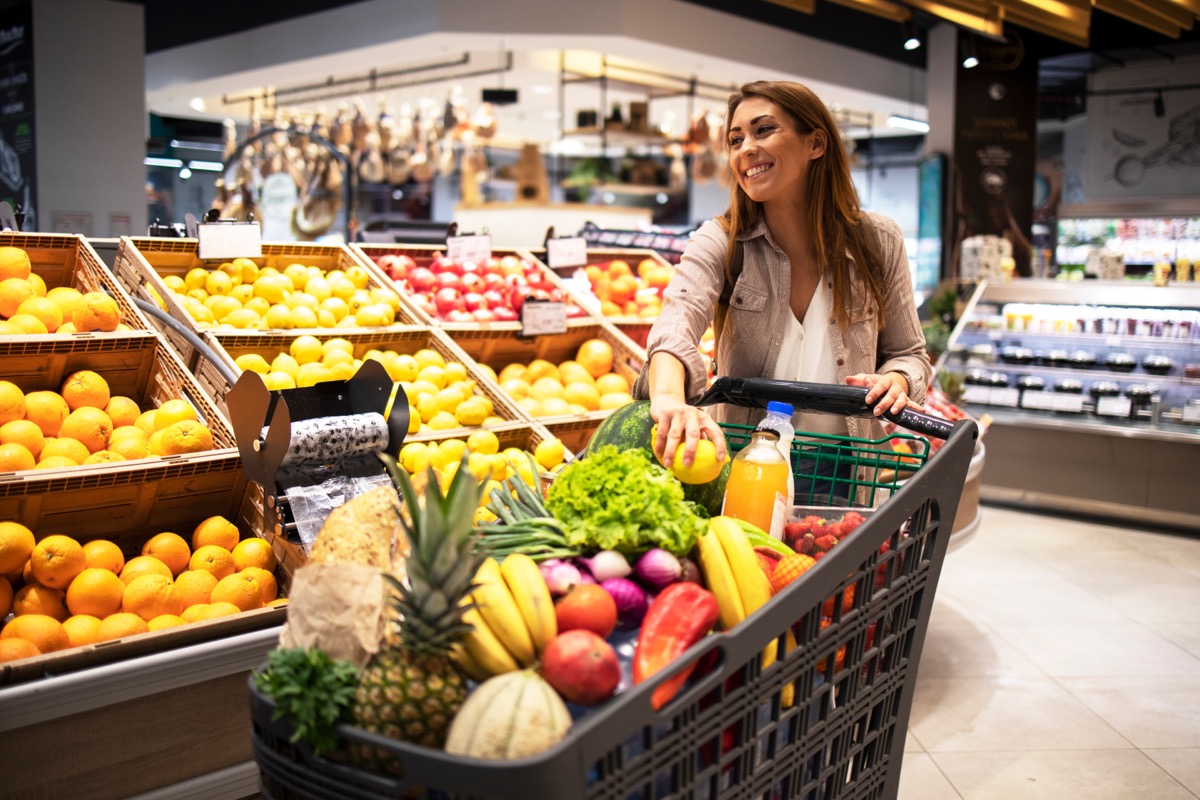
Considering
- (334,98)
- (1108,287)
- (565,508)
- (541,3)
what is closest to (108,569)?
(565,508)

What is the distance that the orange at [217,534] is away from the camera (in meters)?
2.44

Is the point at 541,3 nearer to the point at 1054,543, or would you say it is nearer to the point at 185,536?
the point at 1054,543

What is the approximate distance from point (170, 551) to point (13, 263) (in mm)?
1061

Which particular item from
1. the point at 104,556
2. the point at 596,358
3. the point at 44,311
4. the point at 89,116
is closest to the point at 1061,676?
the point at 596,358

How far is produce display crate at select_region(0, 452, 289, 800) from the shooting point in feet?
5.82

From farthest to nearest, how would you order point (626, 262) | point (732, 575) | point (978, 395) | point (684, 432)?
point (978, 395), point (626, 262), point (684, 432), point (732, 575)

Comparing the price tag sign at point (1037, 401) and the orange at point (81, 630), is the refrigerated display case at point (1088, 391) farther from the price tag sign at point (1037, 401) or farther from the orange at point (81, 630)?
the orange at point (81, 630)

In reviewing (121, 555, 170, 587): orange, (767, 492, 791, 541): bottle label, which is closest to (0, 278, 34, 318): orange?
(121, 555, 170, 587): orange

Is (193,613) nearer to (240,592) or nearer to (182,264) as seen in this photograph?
(240,592)

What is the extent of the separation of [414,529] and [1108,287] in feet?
20.1

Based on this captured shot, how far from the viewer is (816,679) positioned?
4.26 ft

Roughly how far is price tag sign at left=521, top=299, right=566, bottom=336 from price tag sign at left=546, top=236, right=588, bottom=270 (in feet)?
2.52

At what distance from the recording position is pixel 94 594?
215 centimetres

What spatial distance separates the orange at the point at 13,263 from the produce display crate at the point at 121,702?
0.83m
